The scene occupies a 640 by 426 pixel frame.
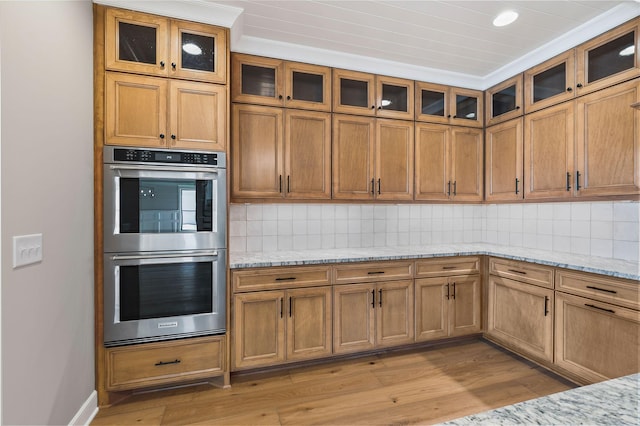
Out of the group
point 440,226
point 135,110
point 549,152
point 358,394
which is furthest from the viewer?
point 440,226

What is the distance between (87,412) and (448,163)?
→ 3.51 m

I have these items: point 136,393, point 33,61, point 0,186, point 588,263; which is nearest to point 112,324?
point 136,393

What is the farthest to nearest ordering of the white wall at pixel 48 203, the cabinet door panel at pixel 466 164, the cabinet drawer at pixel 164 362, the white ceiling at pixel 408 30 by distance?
the cabinet door panel at pixel 466 164 < the white ceiling at pixel 408 30 < the cabinet drawer at pixel 164 362 < the white wall at pixel 48 203

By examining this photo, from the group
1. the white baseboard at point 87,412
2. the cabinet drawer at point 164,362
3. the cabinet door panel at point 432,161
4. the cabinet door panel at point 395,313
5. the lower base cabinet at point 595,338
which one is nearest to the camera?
the white baseboard at point 87,412

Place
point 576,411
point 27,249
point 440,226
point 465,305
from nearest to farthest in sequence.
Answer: point 576,411 < point 27,249 < point 465,305 < point 440,226

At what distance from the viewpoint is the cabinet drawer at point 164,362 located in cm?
200

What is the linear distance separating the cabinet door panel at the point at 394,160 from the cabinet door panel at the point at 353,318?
0.94 metres

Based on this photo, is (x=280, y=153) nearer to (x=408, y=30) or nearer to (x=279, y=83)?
(x=279, y=83)

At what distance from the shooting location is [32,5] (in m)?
1.40

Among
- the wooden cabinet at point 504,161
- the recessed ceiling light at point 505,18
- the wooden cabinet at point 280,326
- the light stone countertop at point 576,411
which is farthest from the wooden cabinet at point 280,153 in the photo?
the light stone countertop at point 576,411

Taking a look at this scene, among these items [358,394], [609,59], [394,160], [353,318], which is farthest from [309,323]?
[609,59]

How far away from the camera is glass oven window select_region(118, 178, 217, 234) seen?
6.57 ft

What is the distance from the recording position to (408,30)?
2.41 m

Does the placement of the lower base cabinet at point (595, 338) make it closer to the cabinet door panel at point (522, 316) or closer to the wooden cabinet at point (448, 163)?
the cabinet door panel at point (522, 316)
